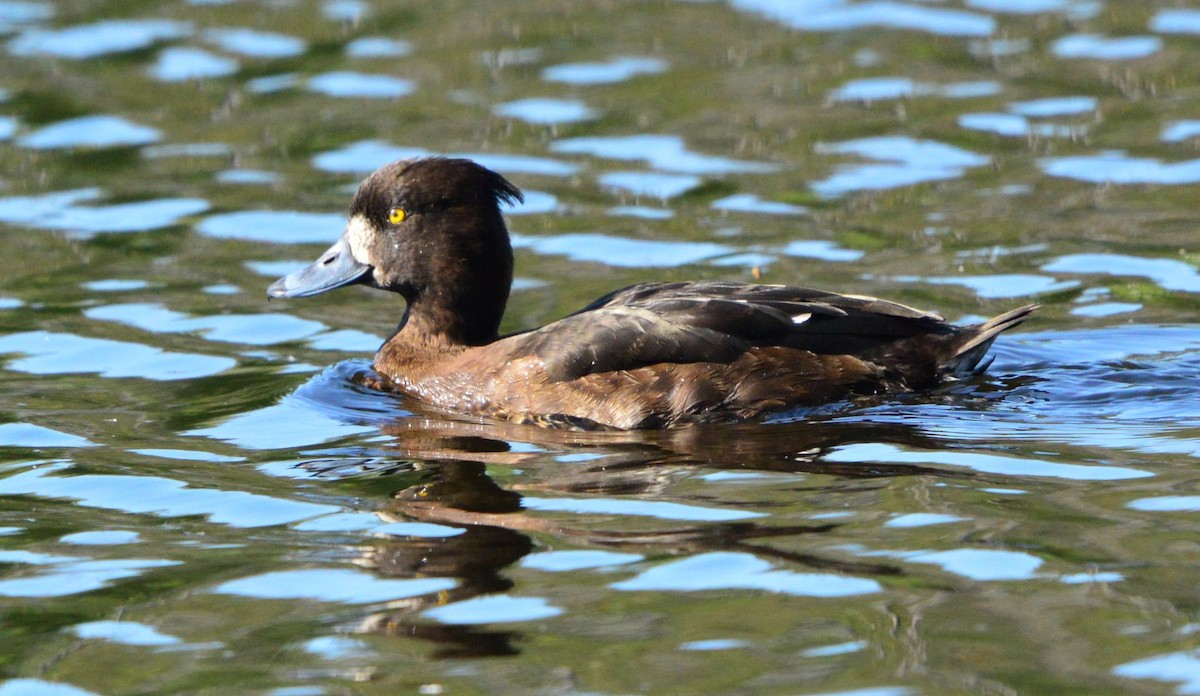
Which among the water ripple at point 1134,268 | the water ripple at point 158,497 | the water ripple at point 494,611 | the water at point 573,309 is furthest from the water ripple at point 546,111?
the water ripple at point 494,611

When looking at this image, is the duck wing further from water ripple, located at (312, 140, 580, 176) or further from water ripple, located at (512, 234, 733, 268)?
water ripple, located at (312, 140, 580, 176)

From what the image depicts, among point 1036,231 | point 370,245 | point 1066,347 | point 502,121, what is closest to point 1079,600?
point 1066,347

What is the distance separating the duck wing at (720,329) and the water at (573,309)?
33cm

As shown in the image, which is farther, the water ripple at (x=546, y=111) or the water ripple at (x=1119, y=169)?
the water ripple at (x=546, y=111)

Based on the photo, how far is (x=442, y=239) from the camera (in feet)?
25.2

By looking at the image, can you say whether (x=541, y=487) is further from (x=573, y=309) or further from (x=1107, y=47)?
(x=1107, y=47)

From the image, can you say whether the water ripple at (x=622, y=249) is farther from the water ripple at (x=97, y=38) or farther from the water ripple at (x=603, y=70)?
the water ripple at (x=97, y=38)

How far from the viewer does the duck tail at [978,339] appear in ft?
22.3

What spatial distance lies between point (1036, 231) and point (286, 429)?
4563mm

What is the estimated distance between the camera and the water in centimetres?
457

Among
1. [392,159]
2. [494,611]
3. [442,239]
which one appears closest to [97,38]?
[392,159]

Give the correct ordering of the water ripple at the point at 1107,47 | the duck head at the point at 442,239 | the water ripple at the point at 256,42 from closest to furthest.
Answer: the duck head at the point at 442,239, the water ripple at the point at 1107,47, the water ripple at the point at 256,42

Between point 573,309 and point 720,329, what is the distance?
6.16 feet

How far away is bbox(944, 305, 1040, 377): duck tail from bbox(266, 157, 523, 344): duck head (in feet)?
6.59
